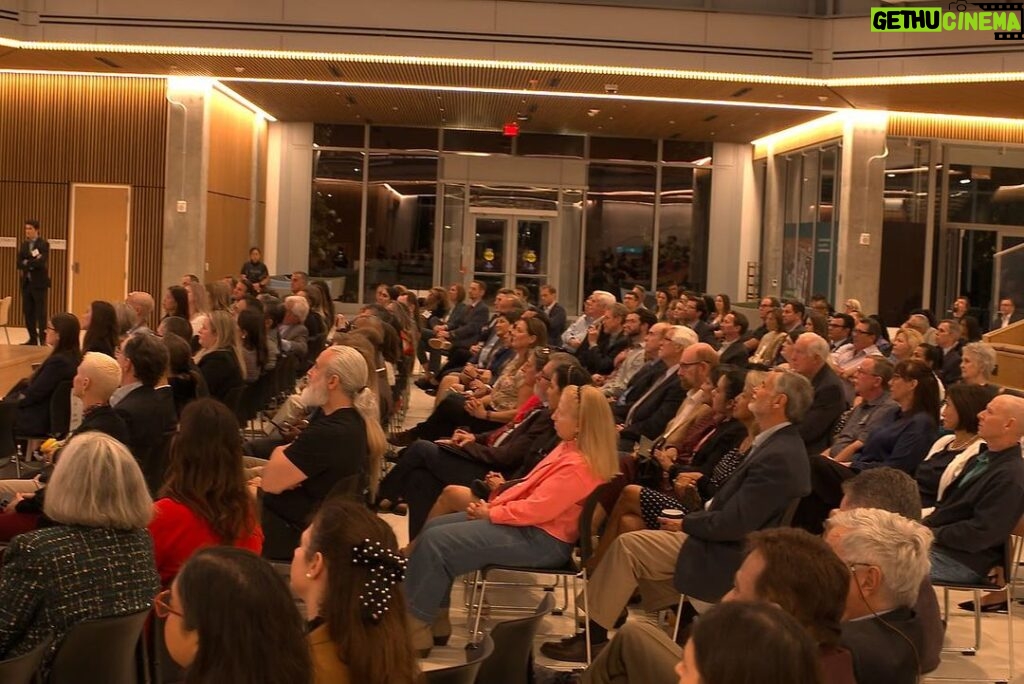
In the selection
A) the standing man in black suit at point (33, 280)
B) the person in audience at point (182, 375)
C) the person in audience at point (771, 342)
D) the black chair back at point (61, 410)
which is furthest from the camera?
the standing man in black suit at point (33, 280)

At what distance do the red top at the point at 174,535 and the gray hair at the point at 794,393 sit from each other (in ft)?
7.90

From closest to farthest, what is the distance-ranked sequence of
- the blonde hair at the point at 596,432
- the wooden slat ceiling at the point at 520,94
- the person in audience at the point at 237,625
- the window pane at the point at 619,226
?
the person in audience at the point at 237,625 < the blonde hair at the point at 596,432 < the wooden slat ceiling at the point at 520,94 < the window pane at the point at 619,226

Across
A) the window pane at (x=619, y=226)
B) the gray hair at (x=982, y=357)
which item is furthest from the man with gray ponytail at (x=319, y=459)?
the window pane at (x=619, y=226)

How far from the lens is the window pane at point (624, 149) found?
25719mm

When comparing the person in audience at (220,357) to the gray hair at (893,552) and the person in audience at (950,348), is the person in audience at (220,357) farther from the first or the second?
the person in audience at (950,348)

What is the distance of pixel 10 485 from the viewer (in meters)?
5.54

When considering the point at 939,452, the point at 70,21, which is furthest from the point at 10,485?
the point at 70,21

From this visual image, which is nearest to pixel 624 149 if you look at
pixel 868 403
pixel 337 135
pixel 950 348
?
pixel 337 135

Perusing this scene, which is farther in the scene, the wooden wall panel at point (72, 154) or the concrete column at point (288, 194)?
the concrete column at point (288, 194)

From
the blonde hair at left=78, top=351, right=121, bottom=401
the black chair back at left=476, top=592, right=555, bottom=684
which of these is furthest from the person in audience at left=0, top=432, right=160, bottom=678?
the blonde hair at left=78, top=351, right=121, bottom=401

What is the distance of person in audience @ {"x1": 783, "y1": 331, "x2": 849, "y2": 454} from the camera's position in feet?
24.2

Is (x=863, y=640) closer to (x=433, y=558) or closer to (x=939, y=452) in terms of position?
(x=433, y=558)

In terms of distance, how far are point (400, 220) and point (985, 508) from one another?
20944 millimetres

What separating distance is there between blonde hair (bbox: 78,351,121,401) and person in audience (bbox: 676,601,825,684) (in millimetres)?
4163
